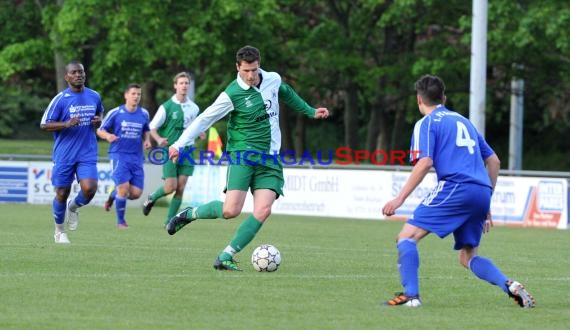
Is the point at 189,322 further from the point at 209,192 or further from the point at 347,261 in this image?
the point at 209,192

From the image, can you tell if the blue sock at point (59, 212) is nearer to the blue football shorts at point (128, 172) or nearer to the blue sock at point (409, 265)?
the blue football shorts at point (128, 172)

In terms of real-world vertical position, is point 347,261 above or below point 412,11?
below

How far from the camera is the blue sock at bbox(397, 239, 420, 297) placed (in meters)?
9.20

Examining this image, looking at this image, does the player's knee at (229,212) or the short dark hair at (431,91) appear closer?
the short dark hair at (431,91)

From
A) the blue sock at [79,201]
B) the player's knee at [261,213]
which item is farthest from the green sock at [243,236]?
the blue sock at [79,201]

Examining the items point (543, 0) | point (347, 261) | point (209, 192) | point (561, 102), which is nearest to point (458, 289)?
point (347, 261)

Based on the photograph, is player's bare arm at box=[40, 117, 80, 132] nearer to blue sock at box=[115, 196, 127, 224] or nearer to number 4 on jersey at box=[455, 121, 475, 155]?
blue sock at box=[115, 196, 127, 224]

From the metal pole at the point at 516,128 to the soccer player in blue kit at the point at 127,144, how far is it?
18.2m

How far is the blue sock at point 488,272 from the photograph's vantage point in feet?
30.8

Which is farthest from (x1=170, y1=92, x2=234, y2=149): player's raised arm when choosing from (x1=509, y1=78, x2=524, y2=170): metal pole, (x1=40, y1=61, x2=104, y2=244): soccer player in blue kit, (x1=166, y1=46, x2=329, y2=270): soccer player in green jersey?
(x1=509, y1=78, x2=524, y2=170): metal pole

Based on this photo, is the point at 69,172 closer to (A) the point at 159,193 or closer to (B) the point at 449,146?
(A) the point at 159,193

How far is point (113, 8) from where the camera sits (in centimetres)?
3528

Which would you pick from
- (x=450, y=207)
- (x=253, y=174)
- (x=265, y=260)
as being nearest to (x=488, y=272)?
(x=450, y=207)

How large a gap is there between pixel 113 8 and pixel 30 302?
88.3 ft
